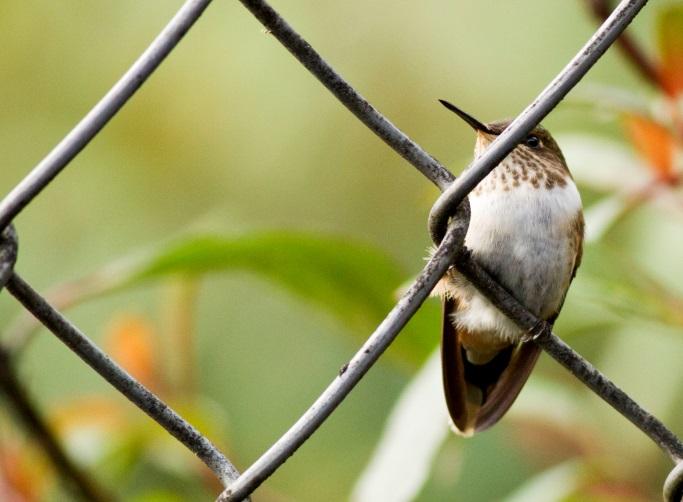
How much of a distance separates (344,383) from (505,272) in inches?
36.2

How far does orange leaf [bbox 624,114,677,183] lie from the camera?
228 cm

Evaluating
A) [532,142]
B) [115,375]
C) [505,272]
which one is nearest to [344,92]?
[115,375]

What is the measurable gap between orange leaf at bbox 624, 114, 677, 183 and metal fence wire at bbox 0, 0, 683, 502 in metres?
0.98

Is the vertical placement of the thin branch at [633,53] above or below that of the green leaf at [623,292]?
above

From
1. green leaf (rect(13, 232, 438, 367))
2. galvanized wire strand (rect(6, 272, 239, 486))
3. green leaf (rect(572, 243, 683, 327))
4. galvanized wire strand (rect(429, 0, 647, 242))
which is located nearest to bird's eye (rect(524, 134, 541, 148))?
green leaf (rect(572, 243, 683, 327))

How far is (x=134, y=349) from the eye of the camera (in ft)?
8.60

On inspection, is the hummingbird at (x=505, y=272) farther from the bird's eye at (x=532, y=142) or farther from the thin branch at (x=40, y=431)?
the thin branch at (x=40, y=431)

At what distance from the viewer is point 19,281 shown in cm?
110

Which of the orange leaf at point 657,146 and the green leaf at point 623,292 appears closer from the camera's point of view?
the green leaf at point 623,292

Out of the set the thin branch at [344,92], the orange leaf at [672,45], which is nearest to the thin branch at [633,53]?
the orange leaf at [672,45]

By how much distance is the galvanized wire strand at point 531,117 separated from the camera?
50.1 inches

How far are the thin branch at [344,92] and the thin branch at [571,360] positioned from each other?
12 centimetres

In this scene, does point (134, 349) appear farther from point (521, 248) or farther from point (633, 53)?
point (633, 53)

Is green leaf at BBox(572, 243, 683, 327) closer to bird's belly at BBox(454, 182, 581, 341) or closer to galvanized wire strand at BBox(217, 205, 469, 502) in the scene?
bird's belly at BBox(454, 182, 581, 341)
